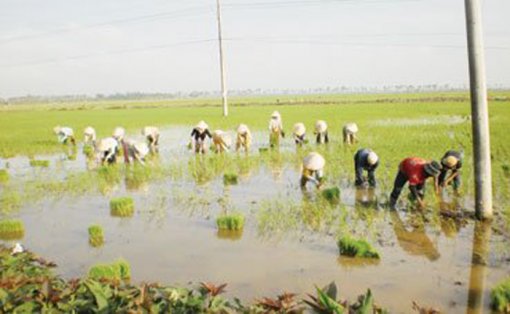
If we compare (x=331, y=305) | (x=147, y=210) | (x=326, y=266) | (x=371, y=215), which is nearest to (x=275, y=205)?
(x=371, y=215)

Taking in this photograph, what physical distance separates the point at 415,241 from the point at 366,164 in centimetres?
273

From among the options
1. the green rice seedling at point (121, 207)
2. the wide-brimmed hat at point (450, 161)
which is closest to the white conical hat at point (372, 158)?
the wide-brimmed hat at point (450, 161)

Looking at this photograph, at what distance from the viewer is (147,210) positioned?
773cm

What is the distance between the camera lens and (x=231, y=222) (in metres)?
6.36

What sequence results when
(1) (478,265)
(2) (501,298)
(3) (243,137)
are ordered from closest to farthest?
(2) (501,298) → (1) (478,265) → (3) (243,137)

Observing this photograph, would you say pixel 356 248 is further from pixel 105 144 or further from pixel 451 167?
pixel 105 144

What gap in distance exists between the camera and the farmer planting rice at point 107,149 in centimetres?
1175

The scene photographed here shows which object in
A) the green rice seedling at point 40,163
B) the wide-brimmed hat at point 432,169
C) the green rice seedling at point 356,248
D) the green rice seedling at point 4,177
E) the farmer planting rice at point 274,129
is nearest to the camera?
the green rice seedling at point 356,248

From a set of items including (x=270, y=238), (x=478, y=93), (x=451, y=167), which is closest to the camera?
(x=478, y=93)

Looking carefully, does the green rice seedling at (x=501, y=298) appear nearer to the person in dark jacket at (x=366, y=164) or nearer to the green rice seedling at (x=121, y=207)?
the person in dark jacket at (x=366, y=164)

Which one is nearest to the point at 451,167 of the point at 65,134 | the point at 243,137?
the point at 243,137

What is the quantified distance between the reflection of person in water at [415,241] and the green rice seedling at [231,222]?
6.47 feet

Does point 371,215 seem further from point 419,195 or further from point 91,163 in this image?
point 91,163

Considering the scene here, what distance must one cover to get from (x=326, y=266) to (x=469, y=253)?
1561 millimetres
